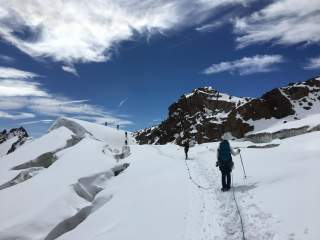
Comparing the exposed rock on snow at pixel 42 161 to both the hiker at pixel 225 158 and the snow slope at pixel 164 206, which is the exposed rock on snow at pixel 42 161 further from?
the hiker at pixel 225 158

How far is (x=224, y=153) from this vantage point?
53.5ft

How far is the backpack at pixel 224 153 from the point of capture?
1620cm

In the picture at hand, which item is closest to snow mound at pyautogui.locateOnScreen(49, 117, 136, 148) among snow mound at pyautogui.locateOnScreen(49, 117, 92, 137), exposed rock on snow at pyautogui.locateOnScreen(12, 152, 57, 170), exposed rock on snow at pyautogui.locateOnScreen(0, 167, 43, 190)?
snow mound at pyautogui.locateOnScreen(49, 117, 92, 137)

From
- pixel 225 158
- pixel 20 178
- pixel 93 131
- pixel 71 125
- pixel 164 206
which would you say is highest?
pixel 71 125

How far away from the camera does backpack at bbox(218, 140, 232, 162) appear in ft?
53.1

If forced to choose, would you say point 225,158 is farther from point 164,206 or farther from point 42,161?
point 42,161

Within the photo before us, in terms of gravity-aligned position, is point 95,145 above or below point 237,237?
above

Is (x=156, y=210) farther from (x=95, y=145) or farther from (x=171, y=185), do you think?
(x=95, y=145)

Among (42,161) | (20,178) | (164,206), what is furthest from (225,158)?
(42,161)

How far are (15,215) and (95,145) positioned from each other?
67.4ft

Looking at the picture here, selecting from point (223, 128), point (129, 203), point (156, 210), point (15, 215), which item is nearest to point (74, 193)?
point (15, 215)

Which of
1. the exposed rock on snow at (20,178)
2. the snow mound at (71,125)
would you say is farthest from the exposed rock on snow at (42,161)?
the snow mound at (71,125)

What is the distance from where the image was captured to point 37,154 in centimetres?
3606

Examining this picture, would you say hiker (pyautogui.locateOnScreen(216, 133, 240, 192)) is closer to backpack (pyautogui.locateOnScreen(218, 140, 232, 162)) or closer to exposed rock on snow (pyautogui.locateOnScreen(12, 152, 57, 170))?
backpack (pyautogui.locateOnScreen(218, 140, 232, 162))
